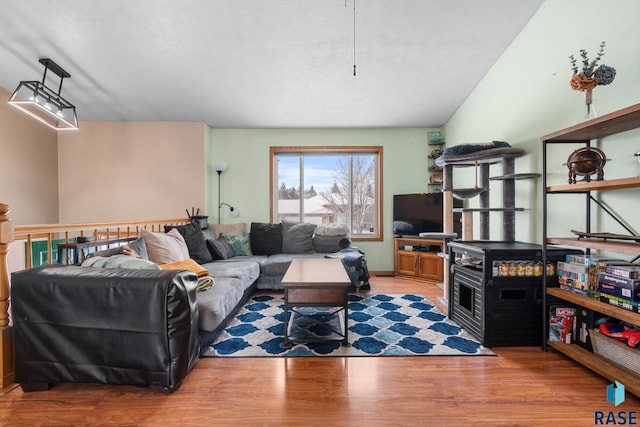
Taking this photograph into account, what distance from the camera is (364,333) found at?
2.52 m

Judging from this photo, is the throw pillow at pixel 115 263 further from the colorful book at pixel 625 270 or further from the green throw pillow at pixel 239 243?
the colorful book at pixel 625 270

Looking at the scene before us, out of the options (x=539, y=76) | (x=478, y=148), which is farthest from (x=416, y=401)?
(x=539, y=76)

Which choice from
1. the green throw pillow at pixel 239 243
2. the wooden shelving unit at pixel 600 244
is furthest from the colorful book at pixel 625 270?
the green throw pillow at pixel 239 243

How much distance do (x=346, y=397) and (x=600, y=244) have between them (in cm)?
186

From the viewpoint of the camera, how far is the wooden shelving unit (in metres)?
1.60

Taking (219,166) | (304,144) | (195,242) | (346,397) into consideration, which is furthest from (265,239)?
(346,397)

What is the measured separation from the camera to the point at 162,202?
15.3ft

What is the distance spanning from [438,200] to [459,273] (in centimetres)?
198

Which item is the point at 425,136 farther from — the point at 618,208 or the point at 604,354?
the point at 604,354

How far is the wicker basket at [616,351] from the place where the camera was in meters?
1.71

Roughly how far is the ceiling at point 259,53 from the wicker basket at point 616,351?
284cm

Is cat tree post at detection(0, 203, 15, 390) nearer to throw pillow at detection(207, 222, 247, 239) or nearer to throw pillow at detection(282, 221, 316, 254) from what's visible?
throw pillow at detection(207, 222, 247, 239)

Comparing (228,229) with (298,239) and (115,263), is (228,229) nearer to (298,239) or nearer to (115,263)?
(298,239)

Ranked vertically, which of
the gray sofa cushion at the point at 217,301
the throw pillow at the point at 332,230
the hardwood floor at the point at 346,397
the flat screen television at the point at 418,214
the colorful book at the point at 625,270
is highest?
the flat screen television at the point at 418,214
